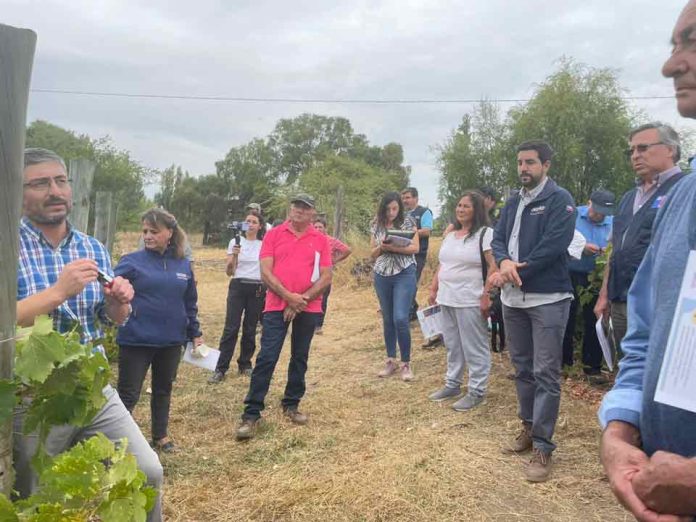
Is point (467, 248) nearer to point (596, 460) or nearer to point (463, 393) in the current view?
point (463, 393)

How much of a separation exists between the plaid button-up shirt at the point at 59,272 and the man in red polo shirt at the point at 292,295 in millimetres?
2148

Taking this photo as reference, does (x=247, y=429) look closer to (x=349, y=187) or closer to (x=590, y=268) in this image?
(x=590, y=268)

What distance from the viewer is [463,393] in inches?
220

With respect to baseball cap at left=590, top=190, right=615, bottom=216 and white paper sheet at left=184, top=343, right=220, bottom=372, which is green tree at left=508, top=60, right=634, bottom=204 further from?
white paper sheet at left=184, top=343, right=220, bottom=372

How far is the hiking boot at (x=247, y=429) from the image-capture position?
4523 millimetres

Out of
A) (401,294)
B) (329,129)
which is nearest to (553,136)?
(401,294)

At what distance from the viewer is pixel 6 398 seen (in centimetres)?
138

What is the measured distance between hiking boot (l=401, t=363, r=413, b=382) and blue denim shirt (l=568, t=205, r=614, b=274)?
199 cm

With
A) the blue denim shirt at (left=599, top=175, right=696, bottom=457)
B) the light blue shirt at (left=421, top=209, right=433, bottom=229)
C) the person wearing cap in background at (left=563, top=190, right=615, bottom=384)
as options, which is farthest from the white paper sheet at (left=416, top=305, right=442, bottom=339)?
the blue denim shirt at (left=599, top=175, right=696, bottom=457)

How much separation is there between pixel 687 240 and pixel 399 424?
390cm

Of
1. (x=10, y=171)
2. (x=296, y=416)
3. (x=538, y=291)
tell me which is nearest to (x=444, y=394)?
(x=296, y=416)

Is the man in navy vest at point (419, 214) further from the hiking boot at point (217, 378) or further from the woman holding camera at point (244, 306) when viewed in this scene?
the hiking boot at point (217, 378)

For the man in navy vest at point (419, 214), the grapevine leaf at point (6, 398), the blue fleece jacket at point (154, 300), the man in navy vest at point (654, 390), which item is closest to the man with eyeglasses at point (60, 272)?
the grapevine leaf at point (6, 398)

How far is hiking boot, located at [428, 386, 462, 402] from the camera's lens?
542 centimetres
